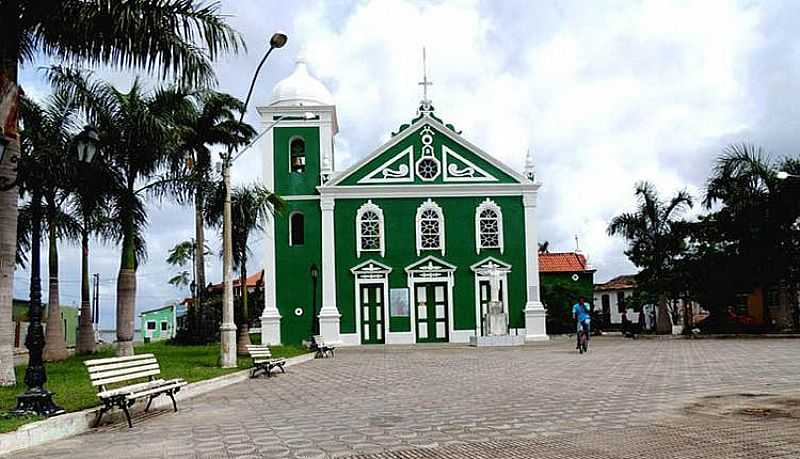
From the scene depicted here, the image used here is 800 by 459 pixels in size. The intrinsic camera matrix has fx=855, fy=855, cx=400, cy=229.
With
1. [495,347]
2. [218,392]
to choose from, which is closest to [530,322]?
[495,347]

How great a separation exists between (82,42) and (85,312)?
41.0ft

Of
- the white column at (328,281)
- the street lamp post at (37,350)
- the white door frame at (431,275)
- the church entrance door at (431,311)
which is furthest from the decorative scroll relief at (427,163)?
the street lamp post at (37,350)

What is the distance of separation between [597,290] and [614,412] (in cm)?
5314

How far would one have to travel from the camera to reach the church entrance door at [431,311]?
34719 millimetres

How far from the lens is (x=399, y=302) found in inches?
1371

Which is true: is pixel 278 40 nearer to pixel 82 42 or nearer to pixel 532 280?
pixel 82 42

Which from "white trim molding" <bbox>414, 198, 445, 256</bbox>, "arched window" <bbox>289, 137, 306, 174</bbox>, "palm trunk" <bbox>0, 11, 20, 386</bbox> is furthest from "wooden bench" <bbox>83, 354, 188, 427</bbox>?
"arched window" <bbox>289, 137, 306, 174</bbox>

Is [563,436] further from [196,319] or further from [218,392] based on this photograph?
[196,319]

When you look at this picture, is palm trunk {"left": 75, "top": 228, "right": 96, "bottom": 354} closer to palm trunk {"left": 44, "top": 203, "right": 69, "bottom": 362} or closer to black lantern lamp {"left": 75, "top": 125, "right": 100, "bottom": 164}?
palm trunk {"left": 44, "top": 203, "right": 69, "bottom": 362}

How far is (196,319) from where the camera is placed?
105ft

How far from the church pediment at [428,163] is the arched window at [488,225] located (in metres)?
1.08

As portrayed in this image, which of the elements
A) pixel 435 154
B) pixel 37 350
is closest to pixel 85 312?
pixel 37 350

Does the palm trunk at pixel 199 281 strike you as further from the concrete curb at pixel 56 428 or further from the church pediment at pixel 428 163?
the concrete curb at pixel 56 428

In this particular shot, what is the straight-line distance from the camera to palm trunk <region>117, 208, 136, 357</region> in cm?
1872
